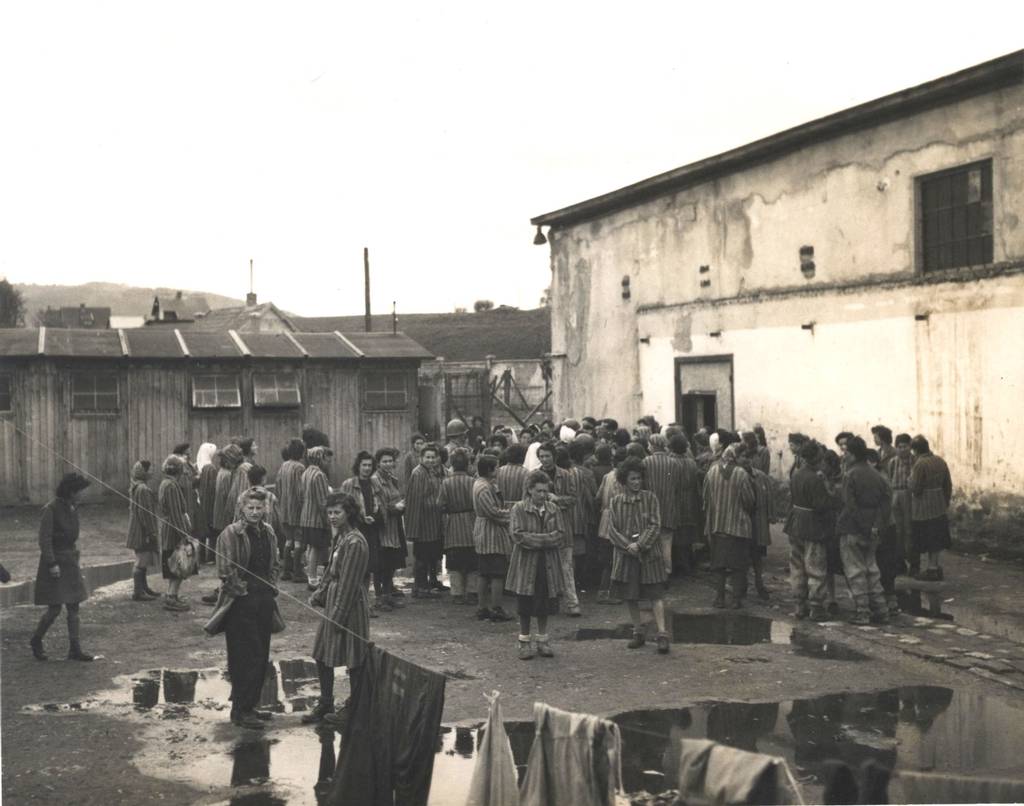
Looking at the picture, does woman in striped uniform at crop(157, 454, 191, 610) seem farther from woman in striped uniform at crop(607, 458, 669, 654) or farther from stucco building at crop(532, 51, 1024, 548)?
stucco building at crop(532, 51, 1024, 548)

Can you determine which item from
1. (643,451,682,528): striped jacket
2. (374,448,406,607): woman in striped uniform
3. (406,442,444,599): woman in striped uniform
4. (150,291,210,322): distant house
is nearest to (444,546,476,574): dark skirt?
(406,442,444,599): woman in striped uniform

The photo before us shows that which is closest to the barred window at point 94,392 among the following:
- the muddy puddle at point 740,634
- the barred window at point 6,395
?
the barred window at point 6,395

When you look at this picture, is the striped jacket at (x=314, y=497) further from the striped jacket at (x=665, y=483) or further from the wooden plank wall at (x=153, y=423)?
the wooden plank wall at (x=153, y=423)

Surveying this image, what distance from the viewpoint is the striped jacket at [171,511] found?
42.5ft

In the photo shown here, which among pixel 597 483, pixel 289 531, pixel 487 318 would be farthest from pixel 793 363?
pixel 487 318

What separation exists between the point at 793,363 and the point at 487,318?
3125cm

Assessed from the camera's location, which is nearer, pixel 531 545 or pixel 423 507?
pixel 531 545

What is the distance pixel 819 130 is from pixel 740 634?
10.4 metres

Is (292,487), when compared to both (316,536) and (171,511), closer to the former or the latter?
(316,536)

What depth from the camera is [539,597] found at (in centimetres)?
1030

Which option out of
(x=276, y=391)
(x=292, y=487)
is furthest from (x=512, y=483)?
(x=276, y=391)

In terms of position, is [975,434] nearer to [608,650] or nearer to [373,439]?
[608,650]

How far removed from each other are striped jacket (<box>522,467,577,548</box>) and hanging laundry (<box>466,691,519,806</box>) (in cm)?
660

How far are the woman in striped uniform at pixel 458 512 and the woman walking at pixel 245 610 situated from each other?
13.3 ft
